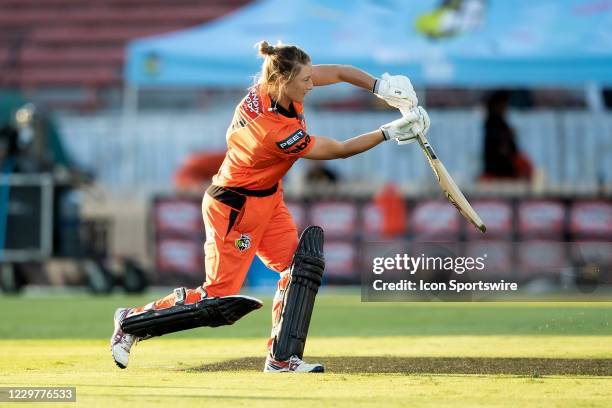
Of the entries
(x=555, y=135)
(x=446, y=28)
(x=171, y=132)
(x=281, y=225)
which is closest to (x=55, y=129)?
(x=171, y=132)

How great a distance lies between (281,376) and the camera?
6.61 metres

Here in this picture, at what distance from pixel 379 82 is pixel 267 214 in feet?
3.20

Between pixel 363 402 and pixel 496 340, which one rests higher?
pixel 363 402

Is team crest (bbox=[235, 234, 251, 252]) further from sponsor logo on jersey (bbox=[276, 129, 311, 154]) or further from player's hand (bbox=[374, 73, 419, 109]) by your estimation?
player's hand (bbox=[374, 73, 419, 109])

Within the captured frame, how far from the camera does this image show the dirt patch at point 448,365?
23.0ft

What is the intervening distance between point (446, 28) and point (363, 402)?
10.1 meters

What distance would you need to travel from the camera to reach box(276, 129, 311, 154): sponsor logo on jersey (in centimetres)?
676

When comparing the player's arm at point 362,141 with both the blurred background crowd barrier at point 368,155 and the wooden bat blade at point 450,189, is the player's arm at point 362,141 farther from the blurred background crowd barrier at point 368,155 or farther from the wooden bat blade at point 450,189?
the blurred background crowd barrier at point 368,155

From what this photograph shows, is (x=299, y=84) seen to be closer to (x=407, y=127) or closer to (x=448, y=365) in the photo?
(x=407, y=127)

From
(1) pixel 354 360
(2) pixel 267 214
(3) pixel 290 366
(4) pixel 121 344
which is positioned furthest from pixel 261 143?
(1) pixel 354 360

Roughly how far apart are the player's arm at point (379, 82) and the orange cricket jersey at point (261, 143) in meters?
0.40

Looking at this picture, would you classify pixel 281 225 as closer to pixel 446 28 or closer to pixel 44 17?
pixel 446 28

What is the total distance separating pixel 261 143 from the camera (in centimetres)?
684

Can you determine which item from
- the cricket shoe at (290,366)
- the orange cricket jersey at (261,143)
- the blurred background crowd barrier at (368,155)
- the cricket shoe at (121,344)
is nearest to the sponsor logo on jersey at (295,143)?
the orange cricket jersey at (261,143)
